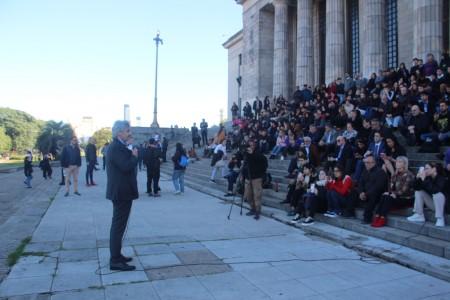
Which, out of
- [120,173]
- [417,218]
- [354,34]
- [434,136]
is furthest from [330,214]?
[354,34]

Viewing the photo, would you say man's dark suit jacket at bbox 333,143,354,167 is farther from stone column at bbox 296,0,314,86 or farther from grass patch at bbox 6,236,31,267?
stone column at bbox 296,0,314,86

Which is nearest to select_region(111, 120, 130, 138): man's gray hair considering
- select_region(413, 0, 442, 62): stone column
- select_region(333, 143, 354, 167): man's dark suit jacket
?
select_region(333, 143, 354, 167): man's dark suit jacket

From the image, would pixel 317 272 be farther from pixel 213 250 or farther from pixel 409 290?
pixel 213 250

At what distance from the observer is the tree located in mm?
50094

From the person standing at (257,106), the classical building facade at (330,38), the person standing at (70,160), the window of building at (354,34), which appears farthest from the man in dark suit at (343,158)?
the person standing at (257,106)

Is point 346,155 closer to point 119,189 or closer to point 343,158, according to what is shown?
point 343,158

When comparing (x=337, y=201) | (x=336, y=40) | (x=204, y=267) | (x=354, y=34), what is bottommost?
(x=204, y=267)

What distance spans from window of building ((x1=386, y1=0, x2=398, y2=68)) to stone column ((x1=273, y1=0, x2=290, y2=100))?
7.67 metres

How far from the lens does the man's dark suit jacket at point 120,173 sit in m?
5.08

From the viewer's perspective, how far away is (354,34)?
23672 mm

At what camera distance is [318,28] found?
87.8ft

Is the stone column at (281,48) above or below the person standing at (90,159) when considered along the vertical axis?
above

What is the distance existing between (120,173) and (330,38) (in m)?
19.2

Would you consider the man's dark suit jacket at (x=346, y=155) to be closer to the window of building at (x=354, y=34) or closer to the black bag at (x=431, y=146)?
the black bag at (x=431, y=146)
